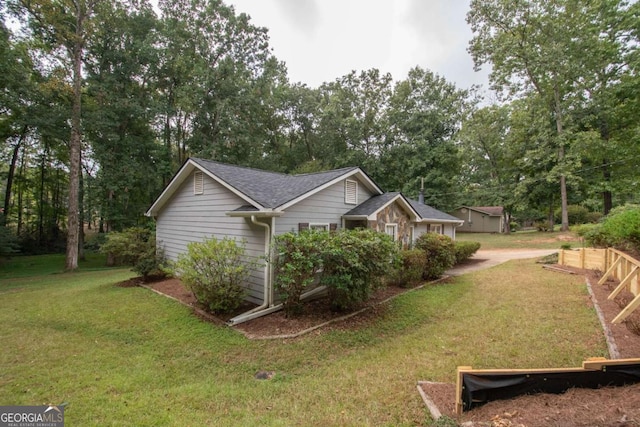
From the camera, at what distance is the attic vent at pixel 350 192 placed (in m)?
10.1

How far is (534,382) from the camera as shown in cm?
305

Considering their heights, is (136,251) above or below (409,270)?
above

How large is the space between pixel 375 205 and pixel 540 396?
7516mm

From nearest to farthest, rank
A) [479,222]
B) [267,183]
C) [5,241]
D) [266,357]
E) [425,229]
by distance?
[266,357], [267,183], [5,241], [425,229], [479,222]

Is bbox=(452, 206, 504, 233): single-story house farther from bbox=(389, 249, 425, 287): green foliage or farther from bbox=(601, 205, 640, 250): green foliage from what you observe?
bbox=(389, 249, 425, 287): green foliage

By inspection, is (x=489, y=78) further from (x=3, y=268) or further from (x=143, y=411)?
(x=3, y=268)

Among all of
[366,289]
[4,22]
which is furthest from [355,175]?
[4,22]

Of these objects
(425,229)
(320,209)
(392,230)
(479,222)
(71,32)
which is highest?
(71,32)

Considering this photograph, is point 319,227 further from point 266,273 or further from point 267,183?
point 266,273

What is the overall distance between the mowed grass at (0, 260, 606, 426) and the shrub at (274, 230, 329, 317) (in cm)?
128

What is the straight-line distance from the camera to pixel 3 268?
17453 mm

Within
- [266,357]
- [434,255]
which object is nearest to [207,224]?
[266,357]

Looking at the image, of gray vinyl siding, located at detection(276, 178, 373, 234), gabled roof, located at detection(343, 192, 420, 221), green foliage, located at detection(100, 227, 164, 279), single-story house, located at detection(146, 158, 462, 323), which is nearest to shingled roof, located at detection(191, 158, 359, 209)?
single-story house, located at detection(146, 158, 462, 323)

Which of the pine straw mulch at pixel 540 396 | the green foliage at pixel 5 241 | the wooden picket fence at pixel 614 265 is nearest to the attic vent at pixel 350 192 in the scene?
the pine straw mulch at pixel 540 396
